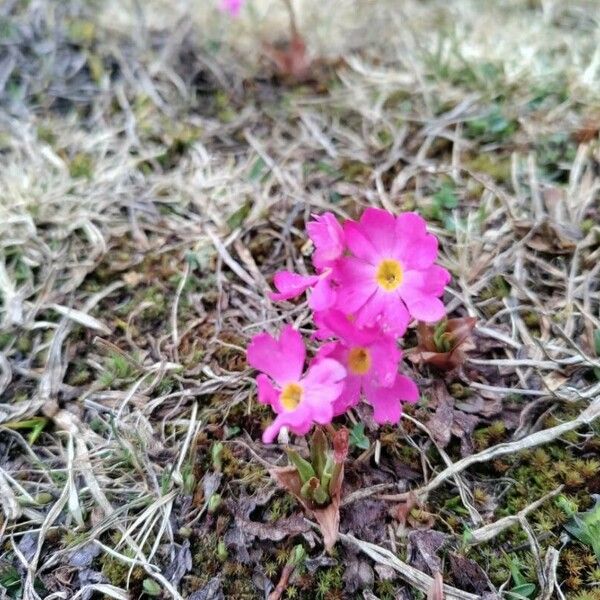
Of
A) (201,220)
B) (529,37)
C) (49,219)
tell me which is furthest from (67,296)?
(529,37)

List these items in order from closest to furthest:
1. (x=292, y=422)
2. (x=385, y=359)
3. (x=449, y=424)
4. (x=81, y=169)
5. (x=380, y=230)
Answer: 1. (x=292, y=422)
2. (x=385, y=359)
3. (x=380, y=230)
4. (x=449, y=424)
5. (x=81, y=169)

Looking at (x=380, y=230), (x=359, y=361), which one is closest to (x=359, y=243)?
(x=380, y=230)

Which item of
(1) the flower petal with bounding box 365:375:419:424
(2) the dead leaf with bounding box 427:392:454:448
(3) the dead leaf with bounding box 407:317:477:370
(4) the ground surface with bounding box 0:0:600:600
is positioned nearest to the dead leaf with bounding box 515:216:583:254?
(4) the ground surface with bounding box 0:0:600:600

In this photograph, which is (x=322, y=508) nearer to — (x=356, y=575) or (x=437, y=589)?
(x=356, y=575)

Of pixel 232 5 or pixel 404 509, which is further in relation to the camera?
pixel 232 5

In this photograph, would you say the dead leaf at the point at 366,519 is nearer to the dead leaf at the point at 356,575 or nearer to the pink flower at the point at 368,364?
the dead leaf at the point at 356,575
